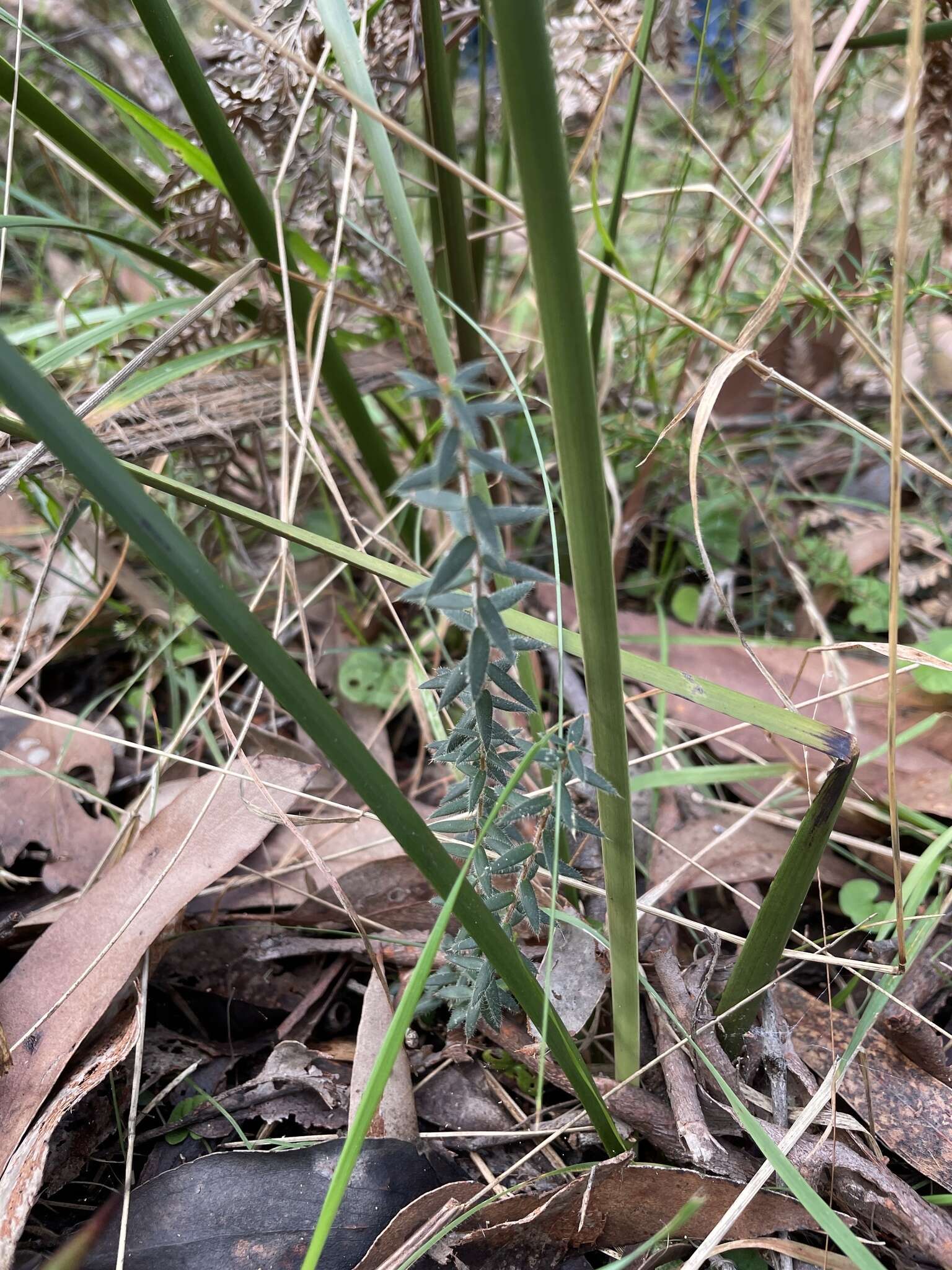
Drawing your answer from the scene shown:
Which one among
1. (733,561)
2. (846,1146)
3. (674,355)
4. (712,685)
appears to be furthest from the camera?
(674,355)

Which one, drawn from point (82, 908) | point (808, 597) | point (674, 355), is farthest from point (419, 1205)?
point (674, 355)

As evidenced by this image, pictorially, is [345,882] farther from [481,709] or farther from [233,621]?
[233,621]

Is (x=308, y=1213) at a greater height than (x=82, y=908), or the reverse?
(x=82, y=908)

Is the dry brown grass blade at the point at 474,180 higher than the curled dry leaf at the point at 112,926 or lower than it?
higher

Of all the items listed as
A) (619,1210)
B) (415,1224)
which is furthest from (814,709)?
(415,1224)

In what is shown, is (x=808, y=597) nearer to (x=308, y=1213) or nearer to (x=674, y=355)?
(x=674, y=355)

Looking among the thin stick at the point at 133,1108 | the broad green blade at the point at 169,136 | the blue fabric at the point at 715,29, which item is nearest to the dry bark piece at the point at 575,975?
the thin stick at the point at 133,1108

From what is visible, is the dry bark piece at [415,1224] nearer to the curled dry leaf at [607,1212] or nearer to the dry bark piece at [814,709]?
the curled dry leaf at [607,1212]
